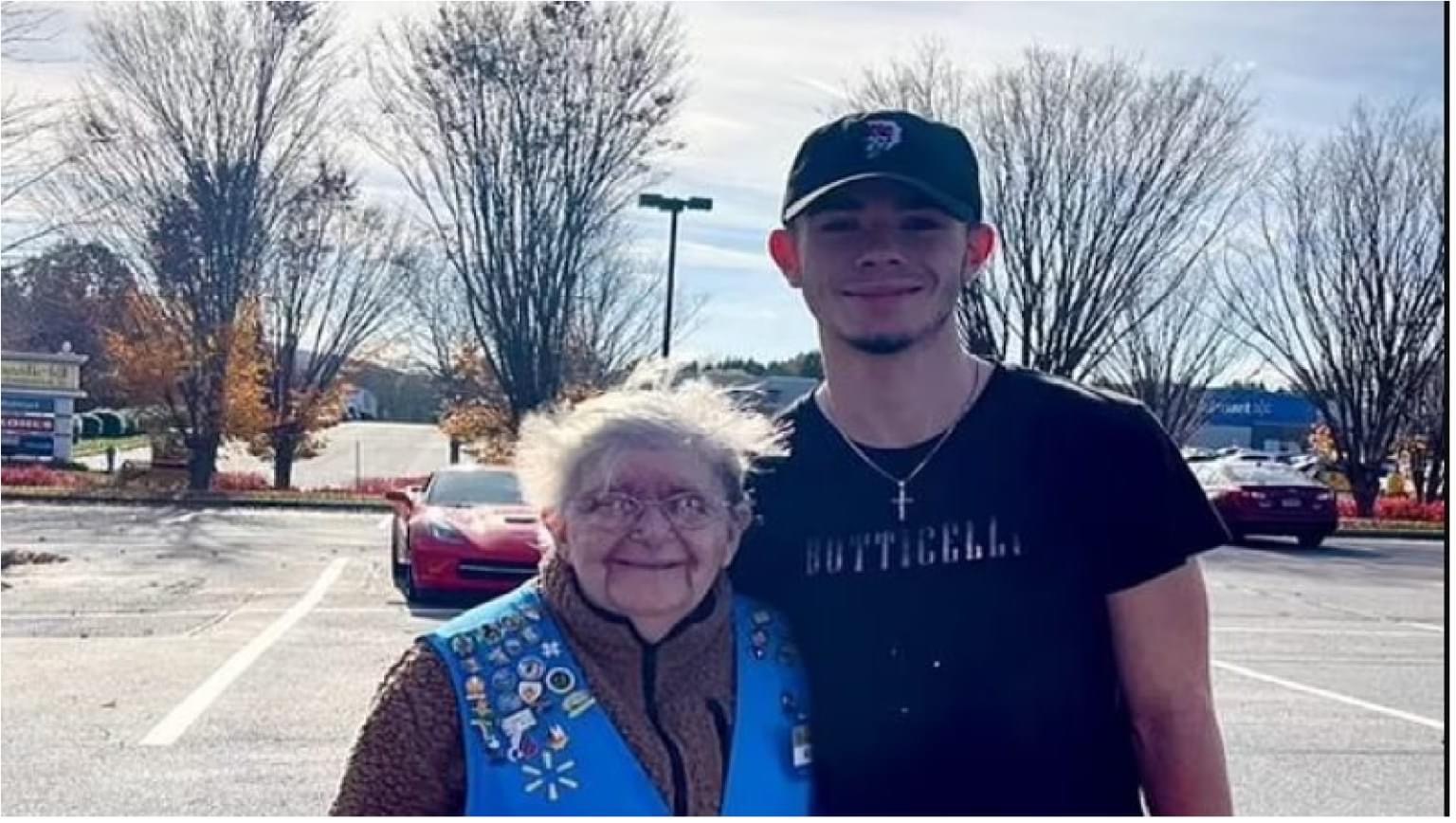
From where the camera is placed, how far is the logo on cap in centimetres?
218

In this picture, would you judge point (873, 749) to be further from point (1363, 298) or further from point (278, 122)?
point (1363, 298)

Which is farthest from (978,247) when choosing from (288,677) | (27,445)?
(27,445)

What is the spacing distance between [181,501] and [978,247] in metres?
22.9

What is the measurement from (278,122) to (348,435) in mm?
20645

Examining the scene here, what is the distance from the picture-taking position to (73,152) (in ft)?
53.4

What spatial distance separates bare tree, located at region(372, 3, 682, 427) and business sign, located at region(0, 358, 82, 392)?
6.81 meters

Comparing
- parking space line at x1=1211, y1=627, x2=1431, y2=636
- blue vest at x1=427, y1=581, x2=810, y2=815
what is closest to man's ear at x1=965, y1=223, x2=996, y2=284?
blue vest at x1=427, y1=581, x2=810, y2=815

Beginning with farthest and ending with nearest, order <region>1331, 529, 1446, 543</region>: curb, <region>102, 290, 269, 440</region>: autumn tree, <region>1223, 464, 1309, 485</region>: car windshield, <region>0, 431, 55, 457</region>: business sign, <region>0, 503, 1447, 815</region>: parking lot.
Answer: <region>0, 431, 55, 457</region>: business sign
<region>102, 290, 269, 440</region>: autumn tree
<region>1331, 529, 1446, 543</region>: curb
<region>1223, 464, 1309, 485</region>: car windshield
<region>0, 503, 1447, 815</region>: parking lot

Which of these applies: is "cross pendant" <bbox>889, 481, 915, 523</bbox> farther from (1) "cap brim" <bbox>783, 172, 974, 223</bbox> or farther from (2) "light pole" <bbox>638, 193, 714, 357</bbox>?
(2) "light pole" <bbox>638, 193, 714, 357</bbox>

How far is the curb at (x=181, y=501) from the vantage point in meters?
23.1

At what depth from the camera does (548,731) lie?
1.95m

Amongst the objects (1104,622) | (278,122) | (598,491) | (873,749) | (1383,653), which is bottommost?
(1383,653)

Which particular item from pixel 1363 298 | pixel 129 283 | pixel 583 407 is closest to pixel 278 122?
pixel 129 283

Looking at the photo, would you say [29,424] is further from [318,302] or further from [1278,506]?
[1278,506]
